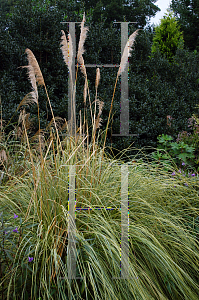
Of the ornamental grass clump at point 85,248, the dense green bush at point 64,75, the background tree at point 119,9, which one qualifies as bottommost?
the ornamental grass clump at point 85,248

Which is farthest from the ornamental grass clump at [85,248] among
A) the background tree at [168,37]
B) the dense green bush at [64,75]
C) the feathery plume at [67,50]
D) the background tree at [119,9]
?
the background tree at [168,37]

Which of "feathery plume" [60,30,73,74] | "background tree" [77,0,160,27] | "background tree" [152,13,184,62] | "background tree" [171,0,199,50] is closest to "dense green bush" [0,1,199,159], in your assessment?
"background tree" [77,0,160,27]

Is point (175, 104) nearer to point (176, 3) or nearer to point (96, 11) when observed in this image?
point (96, 11)

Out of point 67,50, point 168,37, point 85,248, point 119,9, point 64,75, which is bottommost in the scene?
point 85,248

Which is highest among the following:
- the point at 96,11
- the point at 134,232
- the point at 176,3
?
the point at 176,3

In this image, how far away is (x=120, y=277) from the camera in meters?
1.55

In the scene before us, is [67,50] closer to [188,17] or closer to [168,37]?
[168,37]

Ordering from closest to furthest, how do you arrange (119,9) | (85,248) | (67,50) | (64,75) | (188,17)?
(85,248) < (67,50) < (64,75) < (119,9) < (188,17)

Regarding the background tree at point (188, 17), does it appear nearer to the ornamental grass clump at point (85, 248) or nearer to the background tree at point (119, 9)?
the background tree at point (119, 9)

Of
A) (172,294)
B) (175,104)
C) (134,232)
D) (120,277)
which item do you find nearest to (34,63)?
(134,232)

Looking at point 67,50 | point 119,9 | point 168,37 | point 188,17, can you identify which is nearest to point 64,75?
point 67,50

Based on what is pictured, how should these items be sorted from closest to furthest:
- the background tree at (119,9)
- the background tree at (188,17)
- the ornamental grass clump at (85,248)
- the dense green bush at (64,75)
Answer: the ornamental grass clump at (85,248) < the dense green bush at (64,75) < the background tree at (119,9) < the background tree at (188,17)

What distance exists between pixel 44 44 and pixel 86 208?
153 inches

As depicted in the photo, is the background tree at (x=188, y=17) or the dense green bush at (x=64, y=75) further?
the background tree at (x=188, y=17)
